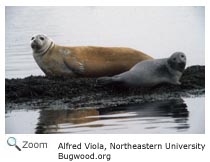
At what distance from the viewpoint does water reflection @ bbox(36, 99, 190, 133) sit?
9.00 m

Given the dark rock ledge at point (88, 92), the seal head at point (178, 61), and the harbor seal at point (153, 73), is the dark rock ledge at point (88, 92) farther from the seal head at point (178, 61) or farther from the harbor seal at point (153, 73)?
the seal head at point (178, 61)

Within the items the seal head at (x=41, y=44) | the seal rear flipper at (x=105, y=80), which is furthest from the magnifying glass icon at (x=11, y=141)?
the seal head at (x=41, y=44)

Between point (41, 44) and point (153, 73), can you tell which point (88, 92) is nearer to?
point (153, 73)

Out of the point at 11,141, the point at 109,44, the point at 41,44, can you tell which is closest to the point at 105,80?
the point at 109,44

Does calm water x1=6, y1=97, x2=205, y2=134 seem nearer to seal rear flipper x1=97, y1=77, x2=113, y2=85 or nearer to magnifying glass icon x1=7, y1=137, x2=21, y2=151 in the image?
magnifying glass icon x1=7, y1=137, x2=21, y2=151

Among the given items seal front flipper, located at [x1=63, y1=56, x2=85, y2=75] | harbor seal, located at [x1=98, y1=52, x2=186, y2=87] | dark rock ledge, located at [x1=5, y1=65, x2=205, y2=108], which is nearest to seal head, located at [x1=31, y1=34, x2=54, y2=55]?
seal front flipper, located at [x1=63, y1=56, x2=85, y2=75]

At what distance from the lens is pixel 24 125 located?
9.12 m

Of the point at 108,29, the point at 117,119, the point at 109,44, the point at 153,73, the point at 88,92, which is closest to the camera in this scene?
the point at 117,119

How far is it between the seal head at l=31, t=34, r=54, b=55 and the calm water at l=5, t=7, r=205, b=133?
0.07m

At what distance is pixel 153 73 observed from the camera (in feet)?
33.3

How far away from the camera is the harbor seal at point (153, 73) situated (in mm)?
10016

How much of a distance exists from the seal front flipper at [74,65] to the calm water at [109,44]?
0.81 ft

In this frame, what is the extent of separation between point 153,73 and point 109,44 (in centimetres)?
79

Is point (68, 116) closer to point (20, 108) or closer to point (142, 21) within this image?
point (20, 108)
